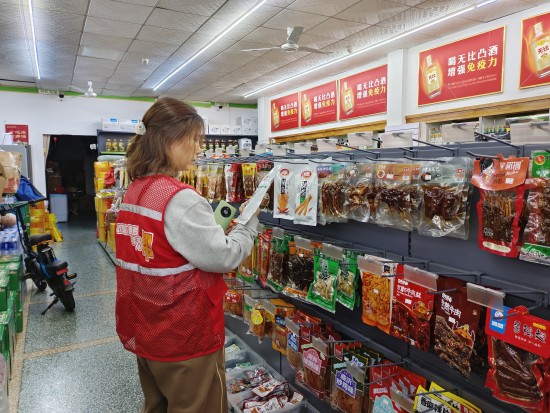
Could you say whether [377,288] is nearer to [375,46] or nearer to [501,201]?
[501,201]

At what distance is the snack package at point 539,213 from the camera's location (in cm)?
103

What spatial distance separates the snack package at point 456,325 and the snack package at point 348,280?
0.37 metres

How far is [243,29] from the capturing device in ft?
19.2

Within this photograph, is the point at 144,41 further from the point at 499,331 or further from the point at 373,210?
the point at 499,331

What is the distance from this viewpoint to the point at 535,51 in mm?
5031

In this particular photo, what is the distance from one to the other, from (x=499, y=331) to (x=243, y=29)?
18.5ft

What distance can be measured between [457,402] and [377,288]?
0.43 metres

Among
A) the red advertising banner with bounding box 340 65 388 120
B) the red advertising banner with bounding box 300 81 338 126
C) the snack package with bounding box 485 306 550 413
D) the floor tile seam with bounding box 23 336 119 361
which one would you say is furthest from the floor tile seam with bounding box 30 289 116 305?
the red advertising banner with bounding box 300 81 338 126

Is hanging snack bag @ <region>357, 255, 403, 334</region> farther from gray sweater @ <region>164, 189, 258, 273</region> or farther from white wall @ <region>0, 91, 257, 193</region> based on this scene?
white wall @ <region>0, 91, 257, 193</region>

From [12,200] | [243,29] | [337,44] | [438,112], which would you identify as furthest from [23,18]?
[438,112]

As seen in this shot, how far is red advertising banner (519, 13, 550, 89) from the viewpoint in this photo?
4926 mm

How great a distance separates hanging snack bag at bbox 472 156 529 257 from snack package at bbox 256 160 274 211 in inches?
41.7

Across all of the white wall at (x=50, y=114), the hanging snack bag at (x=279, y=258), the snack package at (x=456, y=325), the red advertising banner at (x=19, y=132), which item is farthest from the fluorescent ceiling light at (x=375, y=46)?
the red advertising banner at (x=19, y=132)

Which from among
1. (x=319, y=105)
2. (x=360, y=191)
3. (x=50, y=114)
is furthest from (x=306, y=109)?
(x=360, y=191)
